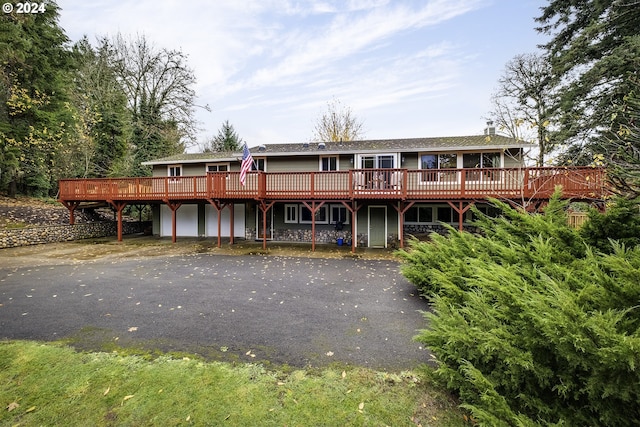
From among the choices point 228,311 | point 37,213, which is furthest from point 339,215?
point 37,213

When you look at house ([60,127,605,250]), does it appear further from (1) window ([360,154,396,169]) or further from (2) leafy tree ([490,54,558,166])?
(2) leafy tree ([490,54,558,166])

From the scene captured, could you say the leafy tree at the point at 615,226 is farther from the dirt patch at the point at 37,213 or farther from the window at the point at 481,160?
the dirt patch at the point at 37,213

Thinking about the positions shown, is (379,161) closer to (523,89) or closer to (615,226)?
(615,226)

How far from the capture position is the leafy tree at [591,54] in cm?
1245

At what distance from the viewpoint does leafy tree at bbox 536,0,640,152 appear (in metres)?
12.5

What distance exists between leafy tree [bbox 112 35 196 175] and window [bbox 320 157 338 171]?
16.7 metres

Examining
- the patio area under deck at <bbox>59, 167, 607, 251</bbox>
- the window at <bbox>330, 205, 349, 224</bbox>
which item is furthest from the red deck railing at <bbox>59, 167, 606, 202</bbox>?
the window at <bbox>330, 205, 349, 224</bbox>

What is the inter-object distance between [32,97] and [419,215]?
81.4 feet

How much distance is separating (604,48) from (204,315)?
20788 mm

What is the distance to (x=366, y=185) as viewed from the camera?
528 inches

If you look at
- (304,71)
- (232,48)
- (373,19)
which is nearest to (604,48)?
(373,19)

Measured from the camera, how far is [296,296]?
725 centimetres

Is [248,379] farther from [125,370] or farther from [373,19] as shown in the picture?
[373,19]

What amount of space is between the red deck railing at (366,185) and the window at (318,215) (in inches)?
97.0
